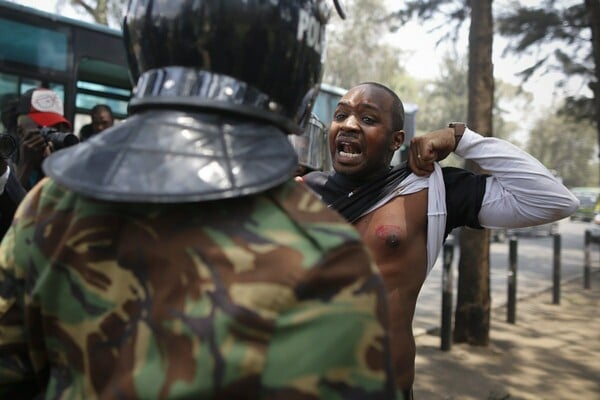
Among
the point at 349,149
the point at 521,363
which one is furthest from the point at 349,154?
the point at 521,363

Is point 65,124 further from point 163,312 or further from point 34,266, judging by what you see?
point 163,312

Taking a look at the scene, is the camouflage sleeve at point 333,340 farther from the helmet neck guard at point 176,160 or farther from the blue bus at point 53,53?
the blue bus at point 53,53

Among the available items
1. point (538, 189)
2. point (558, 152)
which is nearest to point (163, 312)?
point (538, 189)

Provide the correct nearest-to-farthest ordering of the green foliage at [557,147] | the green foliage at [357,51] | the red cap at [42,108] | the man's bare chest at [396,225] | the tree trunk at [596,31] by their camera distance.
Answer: the man's bare chest at [396,225] < the red cap at [42,108] < the tree trunk at [596,31] < the green foliage at [357,51] < the green foliage at [557,147]

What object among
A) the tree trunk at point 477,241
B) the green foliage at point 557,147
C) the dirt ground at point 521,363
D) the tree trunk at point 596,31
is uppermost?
the green foliage at point 557,147

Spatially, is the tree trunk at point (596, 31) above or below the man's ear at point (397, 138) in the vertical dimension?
above

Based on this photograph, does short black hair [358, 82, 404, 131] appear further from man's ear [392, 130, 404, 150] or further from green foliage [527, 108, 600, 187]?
green foliage [527, 108, 600, 187]

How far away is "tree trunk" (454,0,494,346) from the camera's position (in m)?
5.91

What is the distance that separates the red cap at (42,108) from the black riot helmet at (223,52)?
2413mm

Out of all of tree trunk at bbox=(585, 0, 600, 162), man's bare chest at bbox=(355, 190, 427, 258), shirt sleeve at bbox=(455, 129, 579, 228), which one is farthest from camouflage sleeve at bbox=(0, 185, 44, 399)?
tree trunk at bbox=(585, 0, 600, 162)

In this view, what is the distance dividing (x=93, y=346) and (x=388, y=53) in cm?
3838

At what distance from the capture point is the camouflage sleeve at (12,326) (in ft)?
3.49

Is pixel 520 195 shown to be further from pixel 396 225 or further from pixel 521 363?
pixel 521 363

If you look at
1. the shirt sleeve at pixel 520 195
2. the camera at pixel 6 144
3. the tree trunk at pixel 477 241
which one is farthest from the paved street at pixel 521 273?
the camera at pixel 6 144
